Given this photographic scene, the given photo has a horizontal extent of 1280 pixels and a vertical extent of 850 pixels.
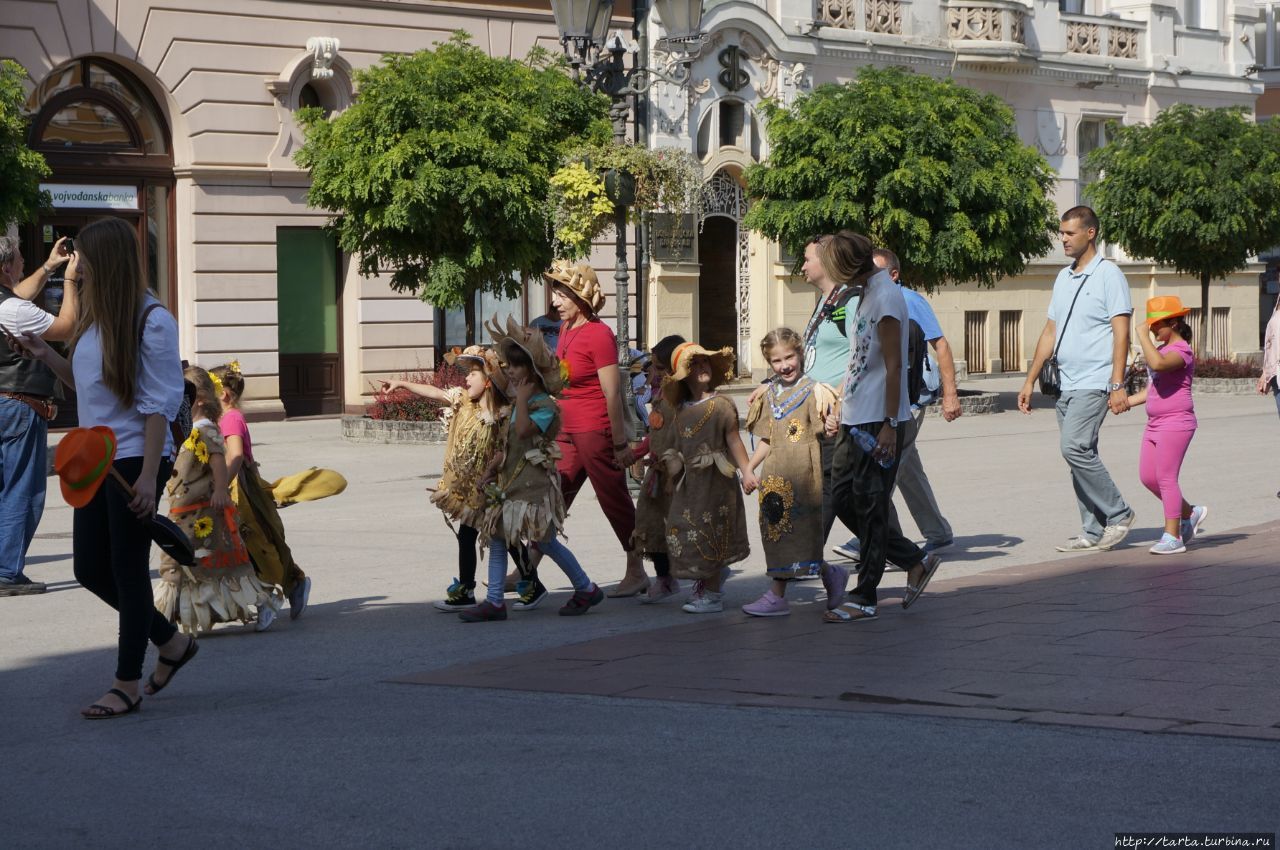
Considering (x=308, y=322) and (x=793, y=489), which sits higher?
(x=308, y=322)

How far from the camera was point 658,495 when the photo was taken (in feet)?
30.9

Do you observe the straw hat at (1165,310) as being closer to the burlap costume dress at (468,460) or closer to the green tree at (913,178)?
the burlap costume dress at (468,460)

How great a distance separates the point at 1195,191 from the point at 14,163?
60.4ft

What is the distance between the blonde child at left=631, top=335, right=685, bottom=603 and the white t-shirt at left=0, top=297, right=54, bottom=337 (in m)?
2.90

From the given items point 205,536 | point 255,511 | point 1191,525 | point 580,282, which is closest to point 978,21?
point 1191,525

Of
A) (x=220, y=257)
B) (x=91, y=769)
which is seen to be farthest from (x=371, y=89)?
(x=91, y=769)

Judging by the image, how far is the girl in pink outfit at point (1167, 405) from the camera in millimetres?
10922

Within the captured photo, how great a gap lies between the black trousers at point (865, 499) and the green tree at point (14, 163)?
1303cm

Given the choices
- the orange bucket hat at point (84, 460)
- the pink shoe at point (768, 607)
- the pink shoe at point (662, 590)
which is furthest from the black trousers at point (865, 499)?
the orange bucket hat at point (84, 460)

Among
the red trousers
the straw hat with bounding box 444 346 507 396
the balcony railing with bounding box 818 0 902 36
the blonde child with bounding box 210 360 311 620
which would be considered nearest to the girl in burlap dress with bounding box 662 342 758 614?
the red trousers

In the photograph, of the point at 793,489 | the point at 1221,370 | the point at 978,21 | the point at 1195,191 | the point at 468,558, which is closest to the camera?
the point at 793,489

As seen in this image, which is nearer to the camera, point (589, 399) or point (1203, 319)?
point (589, 399)

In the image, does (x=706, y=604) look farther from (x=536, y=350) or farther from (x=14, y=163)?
(x=14, y=163)

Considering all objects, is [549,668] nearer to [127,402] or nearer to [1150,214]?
[127,402]
